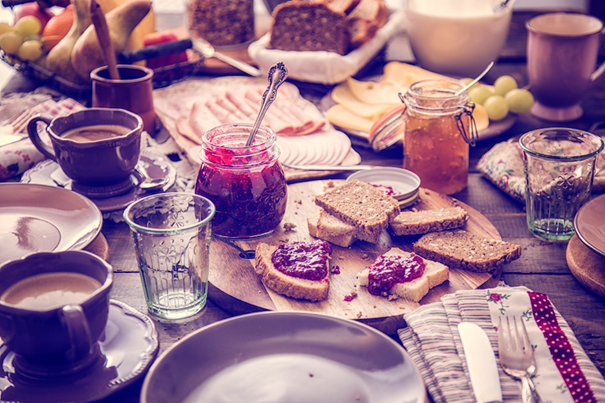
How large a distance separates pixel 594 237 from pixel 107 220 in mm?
1336

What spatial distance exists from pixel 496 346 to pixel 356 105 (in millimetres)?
1466

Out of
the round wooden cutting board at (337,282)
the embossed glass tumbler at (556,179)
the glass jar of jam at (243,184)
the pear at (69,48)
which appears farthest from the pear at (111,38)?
the embossed glass tumbler at (556,179)

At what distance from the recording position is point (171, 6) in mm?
6242

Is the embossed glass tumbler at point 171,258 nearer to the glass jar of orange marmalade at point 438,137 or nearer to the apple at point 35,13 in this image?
the glass jar of orange marmalade at point 438,137

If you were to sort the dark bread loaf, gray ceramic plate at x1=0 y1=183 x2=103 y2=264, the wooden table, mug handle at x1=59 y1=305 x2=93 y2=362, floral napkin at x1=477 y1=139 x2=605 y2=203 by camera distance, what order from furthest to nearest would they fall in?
the dark bread loaf → floral napkin at x1=477 y1=139 x2=605 y2=203 → gray ceramic plate at x1=0 y1=183 x2=103 y2=264 → the wooden table → mug handle at x1=59 y1=305 x2=93 y2=362

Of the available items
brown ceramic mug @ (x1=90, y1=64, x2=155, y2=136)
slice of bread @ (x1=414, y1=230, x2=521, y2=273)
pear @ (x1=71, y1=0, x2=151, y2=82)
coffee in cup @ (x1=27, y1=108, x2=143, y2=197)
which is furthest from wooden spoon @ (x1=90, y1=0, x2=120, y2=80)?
slice of bread @ (x1=414, y1=230, x2=521, y2=273)

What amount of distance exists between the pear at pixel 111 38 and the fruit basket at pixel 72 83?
0.11 meters

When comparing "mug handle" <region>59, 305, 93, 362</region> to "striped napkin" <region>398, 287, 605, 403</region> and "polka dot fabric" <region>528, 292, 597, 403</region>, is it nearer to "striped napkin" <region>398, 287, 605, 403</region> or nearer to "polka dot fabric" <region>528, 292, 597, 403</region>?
"striped napkin" <region>398, 287, 605, 403</region>

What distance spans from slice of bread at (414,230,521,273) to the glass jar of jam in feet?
1.34

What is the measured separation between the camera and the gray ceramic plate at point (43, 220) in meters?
1.50

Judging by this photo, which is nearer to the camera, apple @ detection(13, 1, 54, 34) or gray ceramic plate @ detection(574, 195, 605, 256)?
gray ceramic plate @ detection(574, 195, 605, 256)

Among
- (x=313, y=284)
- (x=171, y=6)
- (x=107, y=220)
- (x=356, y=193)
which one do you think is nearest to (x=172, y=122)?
(x=107, y=220)

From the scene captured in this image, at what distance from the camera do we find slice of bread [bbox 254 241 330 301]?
1.43 metres

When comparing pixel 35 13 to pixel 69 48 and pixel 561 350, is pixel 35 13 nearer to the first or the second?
pixel 69 48
